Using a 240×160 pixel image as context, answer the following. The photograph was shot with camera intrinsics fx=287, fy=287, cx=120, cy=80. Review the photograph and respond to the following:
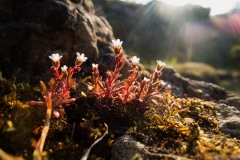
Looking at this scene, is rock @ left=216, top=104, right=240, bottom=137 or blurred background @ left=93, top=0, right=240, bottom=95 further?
blurred background @ left=93, top=0, right=240, bottom=95

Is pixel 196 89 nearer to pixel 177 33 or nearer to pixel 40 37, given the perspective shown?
pixel 40 37

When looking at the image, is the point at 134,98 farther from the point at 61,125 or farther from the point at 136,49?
the point at 136,49

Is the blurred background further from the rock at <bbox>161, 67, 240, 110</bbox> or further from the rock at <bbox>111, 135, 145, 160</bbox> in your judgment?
the rock at <bbox>111, 135, 145, 160</bbox>

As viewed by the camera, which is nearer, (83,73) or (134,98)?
(134,98)

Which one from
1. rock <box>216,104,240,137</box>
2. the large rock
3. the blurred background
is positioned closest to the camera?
rock <box>216,104,240,137</box>

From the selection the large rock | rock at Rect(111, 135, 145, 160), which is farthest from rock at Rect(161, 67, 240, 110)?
rock at Rect(111, 135, 145, 160)

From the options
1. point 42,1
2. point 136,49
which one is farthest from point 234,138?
point 136,49

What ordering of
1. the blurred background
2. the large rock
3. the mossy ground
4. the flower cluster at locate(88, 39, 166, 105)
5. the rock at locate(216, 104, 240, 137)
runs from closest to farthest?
the mossy ground
the rock at locate(216, 104, 240, 137)
the flower cluster at locate(88, 39, 166, 105)
the large rock
the blurred background
